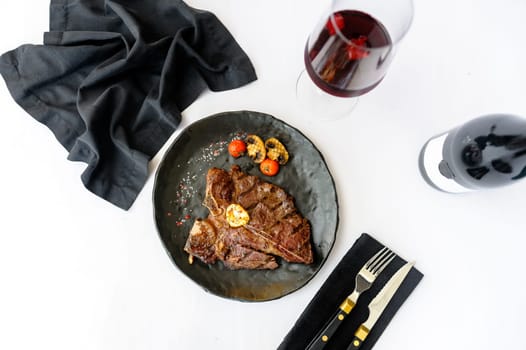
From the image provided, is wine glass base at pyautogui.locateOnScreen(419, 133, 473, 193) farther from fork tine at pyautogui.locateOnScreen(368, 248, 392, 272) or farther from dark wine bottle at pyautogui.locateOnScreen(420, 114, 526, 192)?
fork tine at pyautogui.locateOnScreen(368, 248, 392, 272)

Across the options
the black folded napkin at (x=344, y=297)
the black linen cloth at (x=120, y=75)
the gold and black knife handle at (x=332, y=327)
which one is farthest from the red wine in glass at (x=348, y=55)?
the gold and black knife handle at (x=332, y=327)

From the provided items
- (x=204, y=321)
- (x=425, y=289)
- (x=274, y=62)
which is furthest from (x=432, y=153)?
(x=204, y=321)

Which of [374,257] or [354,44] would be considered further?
[374,257]

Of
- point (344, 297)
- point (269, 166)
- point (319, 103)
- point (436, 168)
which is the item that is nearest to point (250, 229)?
point (269, 166)

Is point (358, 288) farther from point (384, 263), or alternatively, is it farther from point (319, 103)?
point (319, 103)

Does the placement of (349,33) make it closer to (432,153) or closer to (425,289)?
(432,153)

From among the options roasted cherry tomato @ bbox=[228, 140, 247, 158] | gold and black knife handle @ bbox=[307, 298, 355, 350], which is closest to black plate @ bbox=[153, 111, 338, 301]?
roasted cherry tomato @ bbox=[228, 140, 247, 158]

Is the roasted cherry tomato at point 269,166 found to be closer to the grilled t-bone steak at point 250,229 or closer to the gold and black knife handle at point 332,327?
the grilled t-bone steak at point 250,229

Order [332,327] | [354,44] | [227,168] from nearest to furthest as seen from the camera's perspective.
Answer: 1. [354,44]
2. [332,327]
3. [227,168]

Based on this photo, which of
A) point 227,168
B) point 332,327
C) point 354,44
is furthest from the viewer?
point 227,168
